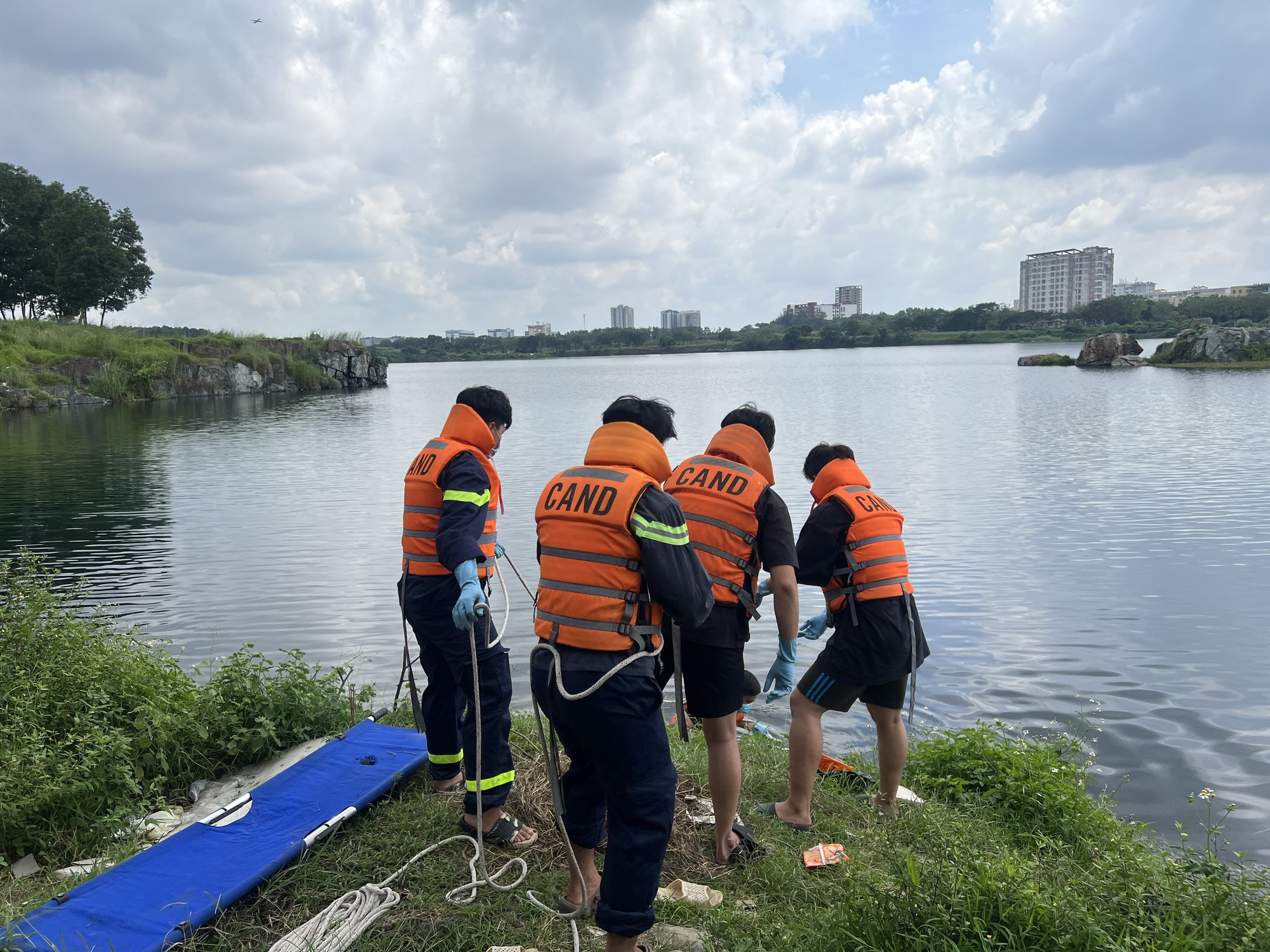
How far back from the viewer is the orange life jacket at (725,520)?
4.29 metres

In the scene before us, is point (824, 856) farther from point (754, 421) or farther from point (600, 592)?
point (754, 421)

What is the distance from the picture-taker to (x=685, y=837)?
14.8 feet

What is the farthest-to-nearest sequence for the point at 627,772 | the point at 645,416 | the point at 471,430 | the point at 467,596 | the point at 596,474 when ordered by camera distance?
the point at 471,430
the point at 467,596
the point at 645,416
the point at 596,474
the point at 627,772

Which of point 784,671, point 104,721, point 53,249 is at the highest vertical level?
point 53,249

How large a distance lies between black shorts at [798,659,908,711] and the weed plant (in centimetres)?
348

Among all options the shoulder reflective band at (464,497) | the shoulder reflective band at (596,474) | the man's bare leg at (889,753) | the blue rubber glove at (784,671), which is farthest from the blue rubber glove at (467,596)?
the man's bare leg at (889,753)

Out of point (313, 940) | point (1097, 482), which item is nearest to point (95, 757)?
point (313, 940)

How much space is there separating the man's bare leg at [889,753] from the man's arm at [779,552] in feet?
3.75

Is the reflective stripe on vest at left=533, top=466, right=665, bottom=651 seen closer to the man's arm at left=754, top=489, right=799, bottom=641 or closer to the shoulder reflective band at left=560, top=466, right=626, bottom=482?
the shoulder reflective band at left=560, top=466, right=626, bottom=482

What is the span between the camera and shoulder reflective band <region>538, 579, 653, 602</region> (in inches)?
132

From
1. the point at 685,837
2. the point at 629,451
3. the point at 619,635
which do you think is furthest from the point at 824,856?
the point at 629,451

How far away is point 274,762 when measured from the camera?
18.4 feet

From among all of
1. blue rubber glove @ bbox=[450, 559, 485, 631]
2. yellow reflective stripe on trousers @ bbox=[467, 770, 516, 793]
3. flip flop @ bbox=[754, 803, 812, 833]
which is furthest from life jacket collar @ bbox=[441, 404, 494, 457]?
→ flip flop @ bbox=[754, 803, 812, 833]

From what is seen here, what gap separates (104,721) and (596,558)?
3.74 metres
